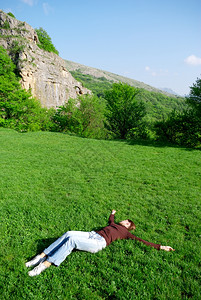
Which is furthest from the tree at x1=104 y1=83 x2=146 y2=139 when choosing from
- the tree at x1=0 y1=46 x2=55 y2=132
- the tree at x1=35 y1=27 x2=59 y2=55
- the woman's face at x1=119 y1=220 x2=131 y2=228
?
the tree at x1=35 y1=27 x2=59 y2=55

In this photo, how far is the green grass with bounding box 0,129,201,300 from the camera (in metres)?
3.78

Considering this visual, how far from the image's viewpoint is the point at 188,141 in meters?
18.5

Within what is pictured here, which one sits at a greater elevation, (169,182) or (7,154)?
(169,182)

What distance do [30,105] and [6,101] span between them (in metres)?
3.39

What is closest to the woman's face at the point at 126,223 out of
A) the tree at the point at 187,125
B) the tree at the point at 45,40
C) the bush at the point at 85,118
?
the tree at the point at 187,125

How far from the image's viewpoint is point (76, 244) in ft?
14.6

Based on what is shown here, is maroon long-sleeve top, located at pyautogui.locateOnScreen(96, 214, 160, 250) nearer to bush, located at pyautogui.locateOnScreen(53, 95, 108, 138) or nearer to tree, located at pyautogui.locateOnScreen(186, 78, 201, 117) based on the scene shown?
tree, located at pyautogui.locateOnScreen(186, 78, 201, 117)

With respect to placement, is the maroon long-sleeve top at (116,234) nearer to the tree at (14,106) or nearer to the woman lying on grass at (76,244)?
the woman lying on grass at (76,244)

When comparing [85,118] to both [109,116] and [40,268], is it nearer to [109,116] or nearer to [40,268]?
[109,116]

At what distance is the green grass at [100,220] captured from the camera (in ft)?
12.4

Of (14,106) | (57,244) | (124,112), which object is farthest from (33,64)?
(57,244)

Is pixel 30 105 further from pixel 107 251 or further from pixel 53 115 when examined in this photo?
pixel 107 251

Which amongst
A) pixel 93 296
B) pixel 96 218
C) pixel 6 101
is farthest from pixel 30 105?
pixel 93 296

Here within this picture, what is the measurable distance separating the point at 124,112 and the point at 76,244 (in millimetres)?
21725
